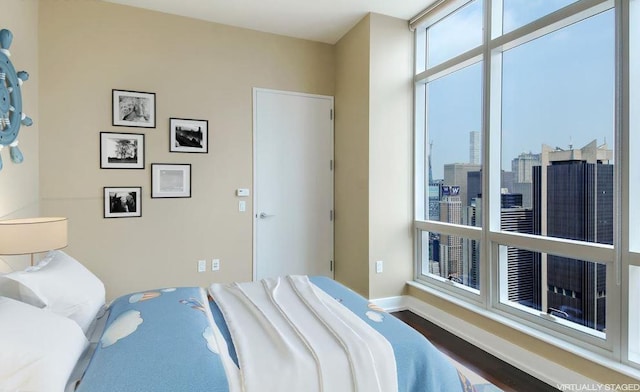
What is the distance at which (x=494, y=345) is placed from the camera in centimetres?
265

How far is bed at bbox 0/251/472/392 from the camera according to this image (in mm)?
1111

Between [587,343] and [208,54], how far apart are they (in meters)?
4.04

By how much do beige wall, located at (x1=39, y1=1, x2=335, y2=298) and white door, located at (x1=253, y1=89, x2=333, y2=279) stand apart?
13cm

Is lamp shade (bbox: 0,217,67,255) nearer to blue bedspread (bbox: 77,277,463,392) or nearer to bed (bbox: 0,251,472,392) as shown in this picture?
bed (bbox: 0,251,472,392)

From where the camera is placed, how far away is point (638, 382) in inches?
72.7

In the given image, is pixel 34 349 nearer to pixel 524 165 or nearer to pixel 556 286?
pixel 556 286

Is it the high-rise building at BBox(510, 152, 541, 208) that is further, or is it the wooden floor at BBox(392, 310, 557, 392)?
the high-rise building at BBox(510, 152, 541, 208)

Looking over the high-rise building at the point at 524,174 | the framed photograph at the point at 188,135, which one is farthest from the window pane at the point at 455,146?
the framed photograph at the point at 188,135

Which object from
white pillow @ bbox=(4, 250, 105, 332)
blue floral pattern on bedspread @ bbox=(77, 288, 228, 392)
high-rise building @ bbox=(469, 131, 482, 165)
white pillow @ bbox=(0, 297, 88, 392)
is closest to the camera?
white pillow @ bbox=(0, 297, 88, 392)

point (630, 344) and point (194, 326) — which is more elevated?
point (194, 326)

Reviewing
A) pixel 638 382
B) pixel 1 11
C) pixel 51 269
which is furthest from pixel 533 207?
pixel 1 11

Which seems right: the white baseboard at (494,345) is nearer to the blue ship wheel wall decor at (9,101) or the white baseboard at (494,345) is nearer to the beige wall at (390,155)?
the beige wall at (390,155)

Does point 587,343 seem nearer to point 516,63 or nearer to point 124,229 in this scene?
point 516,63

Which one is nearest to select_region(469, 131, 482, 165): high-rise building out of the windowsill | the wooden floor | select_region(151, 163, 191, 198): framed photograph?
the windowsill
